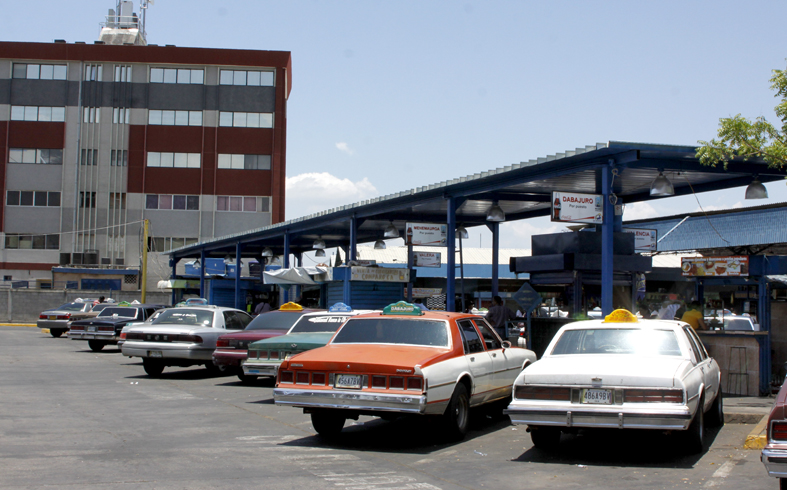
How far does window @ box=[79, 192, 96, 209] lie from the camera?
58500 mm

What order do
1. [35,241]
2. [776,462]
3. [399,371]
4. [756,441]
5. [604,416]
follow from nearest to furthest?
[776,462]
[604,416]
[756,441]
[399,371]
[35,241]

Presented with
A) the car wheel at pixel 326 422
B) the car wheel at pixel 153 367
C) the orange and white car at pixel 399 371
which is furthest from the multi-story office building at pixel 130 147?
the car wheel at pixel 326 422

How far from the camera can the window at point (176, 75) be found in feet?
193

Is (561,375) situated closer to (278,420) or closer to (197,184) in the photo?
(278,420)

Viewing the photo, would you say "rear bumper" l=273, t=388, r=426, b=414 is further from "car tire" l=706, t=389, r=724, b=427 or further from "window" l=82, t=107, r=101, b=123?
"window" l=82, t=107, r=101, b=123

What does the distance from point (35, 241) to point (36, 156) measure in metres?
6.33

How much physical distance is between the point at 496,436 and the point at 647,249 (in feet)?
35.5

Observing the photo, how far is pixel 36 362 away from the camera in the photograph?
1994 centimetres

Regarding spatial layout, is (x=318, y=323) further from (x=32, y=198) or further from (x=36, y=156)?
(x=36, y=156)

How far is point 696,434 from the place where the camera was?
807cm

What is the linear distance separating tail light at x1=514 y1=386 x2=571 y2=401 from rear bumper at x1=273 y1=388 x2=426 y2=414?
1.02 meters

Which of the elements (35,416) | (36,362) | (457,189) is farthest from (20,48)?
(35,416)

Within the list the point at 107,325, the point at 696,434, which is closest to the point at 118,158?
the point at 107,325

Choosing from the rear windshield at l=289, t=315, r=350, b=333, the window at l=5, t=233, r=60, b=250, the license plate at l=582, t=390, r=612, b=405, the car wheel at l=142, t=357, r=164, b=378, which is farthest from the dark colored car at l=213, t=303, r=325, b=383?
the window at l=5, t=233, r=60, b=250
